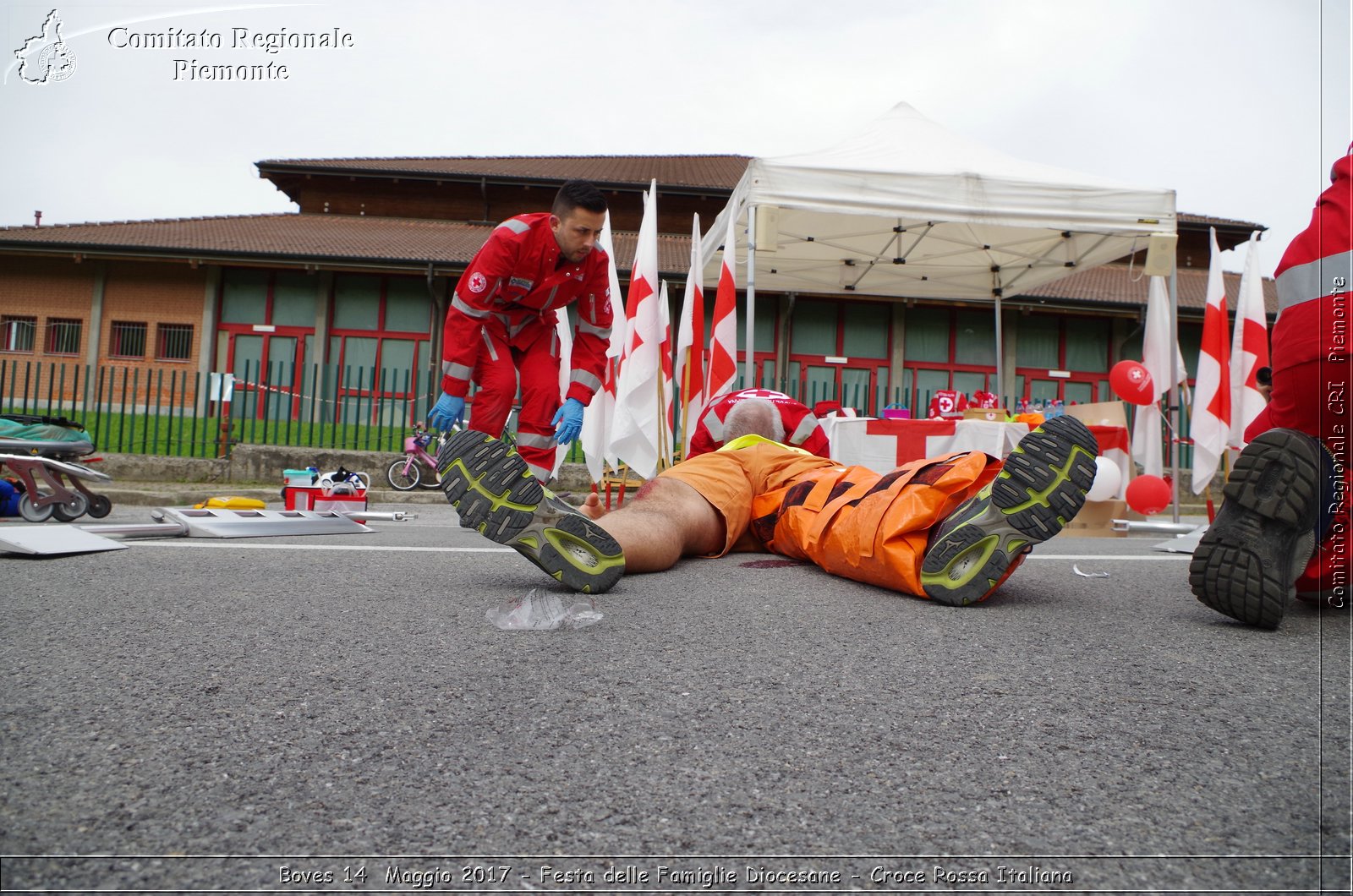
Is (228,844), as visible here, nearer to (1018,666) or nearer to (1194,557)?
(1018,666)

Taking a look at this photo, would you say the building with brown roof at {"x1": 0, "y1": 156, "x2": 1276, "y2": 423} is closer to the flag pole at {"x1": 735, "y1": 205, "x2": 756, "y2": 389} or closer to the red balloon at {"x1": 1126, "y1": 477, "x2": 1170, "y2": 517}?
the flag pole at {"x1": 735, "y1": 205, "x2": 756, "y2": 389}

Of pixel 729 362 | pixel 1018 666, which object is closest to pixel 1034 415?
pixel 729 362

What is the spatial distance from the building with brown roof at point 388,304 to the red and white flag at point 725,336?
8815 mm

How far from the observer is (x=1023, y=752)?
3.62ft

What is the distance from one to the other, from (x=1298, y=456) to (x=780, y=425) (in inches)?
82.8

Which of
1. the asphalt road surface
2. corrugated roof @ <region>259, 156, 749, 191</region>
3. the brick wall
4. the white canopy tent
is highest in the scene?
corrugated roof @ <region>259, 156, 749, 191</region>

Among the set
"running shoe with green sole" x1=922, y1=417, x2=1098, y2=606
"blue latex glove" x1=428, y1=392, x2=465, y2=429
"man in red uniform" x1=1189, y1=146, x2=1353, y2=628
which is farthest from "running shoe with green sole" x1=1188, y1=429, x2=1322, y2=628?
"blue latex glove" x1=428, y1=392, x2=465, y2=429

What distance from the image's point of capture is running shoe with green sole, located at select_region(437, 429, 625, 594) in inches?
81.5

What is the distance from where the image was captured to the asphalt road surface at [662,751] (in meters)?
0.80

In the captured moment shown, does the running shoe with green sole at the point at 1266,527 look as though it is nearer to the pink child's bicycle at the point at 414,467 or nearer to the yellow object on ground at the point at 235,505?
the yellow object on ground at the point at 235,505

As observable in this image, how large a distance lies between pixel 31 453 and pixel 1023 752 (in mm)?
5897

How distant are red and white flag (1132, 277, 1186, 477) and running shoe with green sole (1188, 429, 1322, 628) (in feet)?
18.9

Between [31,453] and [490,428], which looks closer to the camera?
[490,428]

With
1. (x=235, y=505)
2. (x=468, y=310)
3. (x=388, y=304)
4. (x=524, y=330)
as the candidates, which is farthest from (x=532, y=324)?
(x=388, y=304)
